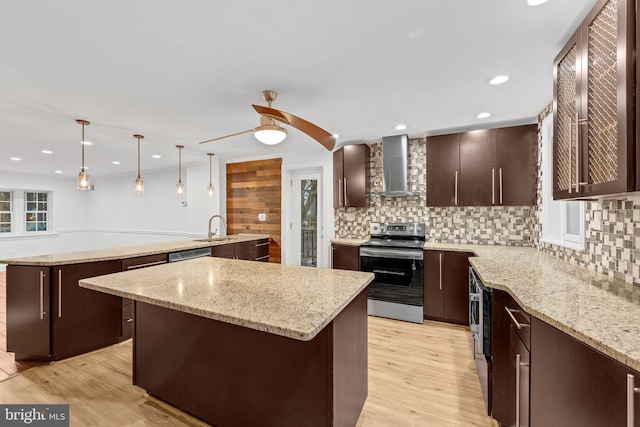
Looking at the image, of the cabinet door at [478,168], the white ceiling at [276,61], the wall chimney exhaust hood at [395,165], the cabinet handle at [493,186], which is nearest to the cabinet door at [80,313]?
the white ceiling at [276,61]

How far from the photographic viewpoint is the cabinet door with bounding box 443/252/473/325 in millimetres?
3137

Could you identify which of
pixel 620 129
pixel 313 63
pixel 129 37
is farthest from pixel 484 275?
pixel 129 37

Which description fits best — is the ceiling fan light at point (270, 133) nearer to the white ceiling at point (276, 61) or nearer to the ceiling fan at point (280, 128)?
the ceiling fan at point (280, 128)

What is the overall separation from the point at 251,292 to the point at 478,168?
3075 mm

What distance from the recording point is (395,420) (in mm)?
1747

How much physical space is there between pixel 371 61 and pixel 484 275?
5.38 ft

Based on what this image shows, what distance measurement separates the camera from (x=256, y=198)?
5207 mm

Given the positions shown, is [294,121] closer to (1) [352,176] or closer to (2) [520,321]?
(2) [520,321]

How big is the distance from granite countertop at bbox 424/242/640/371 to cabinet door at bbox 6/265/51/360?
3542 millimetres

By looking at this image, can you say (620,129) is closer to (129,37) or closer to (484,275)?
(484,275)

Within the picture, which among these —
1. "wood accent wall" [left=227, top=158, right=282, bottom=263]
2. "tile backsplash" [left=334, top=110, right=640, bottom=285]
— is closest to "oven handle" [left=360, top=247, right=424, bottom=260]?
"tile backsplash" [left=334, top=110, right=640, bottom=285]

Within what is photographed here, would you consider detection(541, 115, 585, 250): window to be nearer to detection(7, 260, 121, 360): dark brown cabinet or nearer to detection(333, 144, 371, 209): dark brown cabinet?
detection(333, 144, 371, 209): dark brown cabinet

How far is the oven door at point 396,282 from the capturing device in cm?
329

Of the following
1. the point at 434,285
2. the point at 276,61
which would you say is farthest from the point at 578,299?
the point at 276,61
